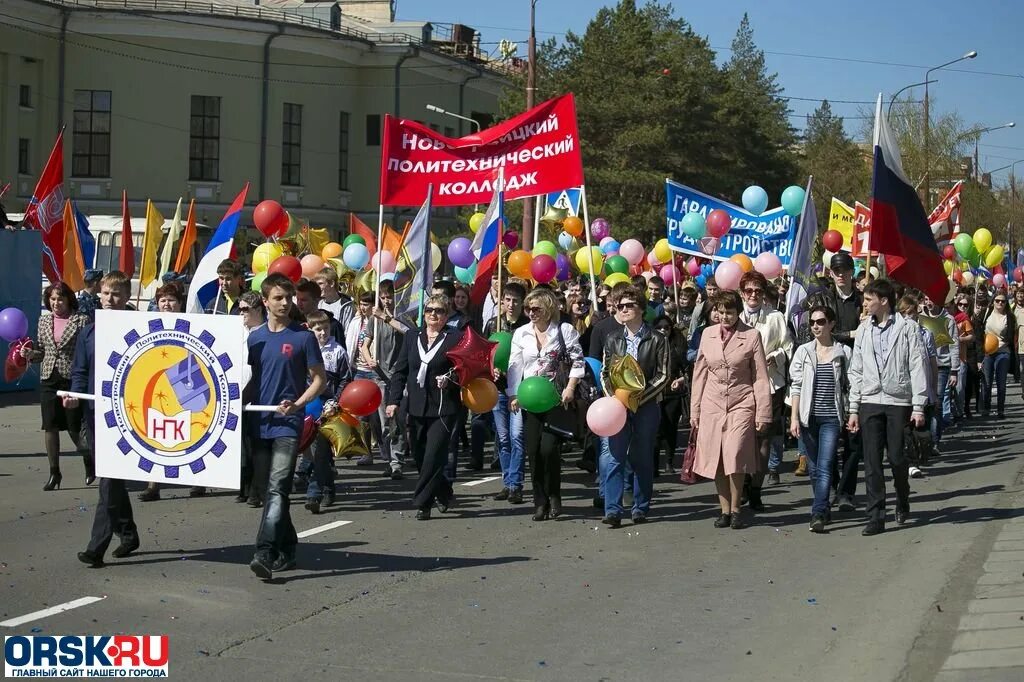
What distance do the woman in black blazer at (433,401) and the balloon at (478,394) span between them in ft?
0.21

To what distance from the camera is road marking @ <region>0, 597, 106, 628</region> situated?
7.41 meters

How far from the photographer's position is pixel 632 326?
37.8 feet

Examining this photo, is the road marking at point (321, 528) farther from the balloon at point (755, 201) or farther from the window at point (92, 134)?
the window at point (92, 134)

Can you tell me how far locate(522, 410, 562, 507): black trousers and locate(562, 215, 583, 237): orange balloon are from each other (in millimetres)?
15232

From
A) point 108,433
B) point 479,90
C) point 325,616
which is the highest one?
point 479,90

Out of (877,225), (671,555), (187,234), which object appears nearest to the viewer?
(671,555)

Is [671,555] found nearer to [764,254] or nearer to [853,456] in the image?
[853,456]

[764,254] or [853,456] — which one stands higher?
[764,254]

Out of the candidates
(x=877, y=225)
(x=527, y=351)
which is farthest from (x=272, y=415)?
(x=877, y=225)

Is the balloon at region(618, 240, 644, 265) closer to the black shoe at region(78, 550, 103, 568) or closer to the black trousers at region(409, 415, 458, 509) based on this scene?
the black trousers at region(409, 415, 458, 509)

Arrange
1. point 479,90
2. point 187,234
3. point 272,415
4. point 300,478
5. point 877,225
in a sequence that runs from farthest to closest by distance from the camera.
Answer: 1. point 479,90
2. point 187,234
3. point 877,225
4. point 300,478
5. point 272,415

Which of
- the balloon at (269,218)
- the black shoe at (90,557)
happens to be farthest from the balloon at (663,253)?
the black shoe at (90,557)

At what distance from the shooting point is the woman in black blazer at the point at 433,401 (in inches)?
434

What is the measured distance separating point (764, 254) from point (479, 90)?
41.3 metres
